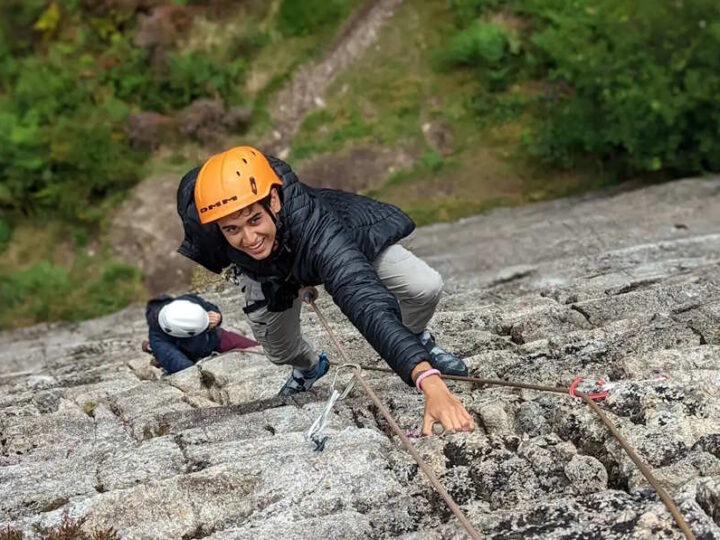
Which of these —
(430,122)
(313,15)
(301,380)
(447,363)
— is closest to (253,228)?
(447,363)

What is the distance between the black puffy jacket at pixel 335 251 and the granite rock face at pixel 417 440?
32.2 inches

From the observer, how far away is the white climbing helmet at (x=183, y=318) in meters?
9.03

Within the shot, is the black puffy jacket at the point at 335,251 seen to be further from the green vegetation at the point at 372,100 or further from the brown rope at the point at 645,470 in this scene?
the green vegetation at the point at 372,100

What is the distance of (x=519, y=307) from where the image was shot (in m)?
9.80

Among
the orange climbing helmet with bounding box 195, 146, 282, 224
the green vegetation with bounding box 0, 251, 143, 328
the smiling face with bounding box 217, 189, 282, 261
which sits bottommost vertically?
the green vegetation with bounding box 0, 251, 143, 328

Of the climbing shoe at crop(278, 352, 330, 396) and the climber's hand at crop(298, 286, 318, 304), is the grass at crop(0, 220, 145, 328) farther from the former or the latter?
the climber's hand at crop(298, 286, 318, 304)

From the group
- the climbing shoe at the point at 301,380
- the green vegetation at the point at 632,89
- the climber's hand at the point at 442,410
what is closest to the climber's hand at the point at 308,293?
the climbing shoe at the point at 301,380

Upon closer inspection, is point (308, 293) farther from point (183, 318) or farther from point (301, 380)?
point (183, 318)

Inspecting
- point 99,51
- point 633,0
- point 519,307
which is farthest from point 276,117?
point 519,307

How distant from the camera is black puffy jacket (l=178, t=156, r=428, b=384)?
4.90 meters

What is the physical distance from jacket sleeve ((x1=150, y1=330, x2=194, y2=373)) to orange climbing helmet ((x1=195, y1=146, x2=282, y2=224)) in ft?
13.9

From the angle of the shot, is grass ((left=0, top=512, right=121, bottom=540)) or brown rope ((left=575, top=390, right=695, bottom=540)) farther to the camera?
grass ((left=0, top=512, right=121, bottom=540))

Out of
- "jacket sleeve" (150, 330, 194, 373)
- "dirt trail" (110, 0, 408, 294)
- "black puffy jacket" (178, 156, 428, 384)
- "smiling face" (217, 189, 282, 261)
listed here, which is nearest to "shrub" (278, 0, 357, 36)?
"dirt trail" (110, 0, 408, 294)

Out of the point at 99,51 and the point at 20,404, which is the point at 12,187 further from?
the point at 20,404
